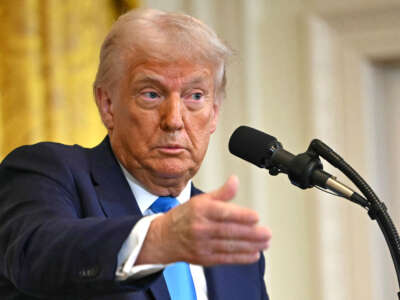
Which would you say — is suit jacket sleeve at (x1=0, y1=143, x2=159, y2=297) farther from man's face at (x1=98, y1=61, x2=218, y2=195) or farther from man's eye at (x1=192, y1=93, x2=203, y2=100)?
man's eye at (x1=192, y1=93, x2=203, y2=100)

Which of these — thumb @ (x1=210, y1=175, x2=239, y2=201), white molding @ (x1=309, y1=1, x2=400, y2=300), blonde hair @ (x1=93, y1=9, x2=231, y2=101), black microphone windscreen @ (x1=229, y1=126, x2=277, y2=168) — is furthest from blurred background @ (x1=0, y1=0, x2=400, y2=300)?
thumb @ (x1=210, y1=175, x2=239, y2=201)

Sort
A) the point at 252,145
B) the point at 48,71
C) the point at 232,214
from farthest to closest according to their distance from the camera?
the point at 48,71 < the point at 252,145 < the point at 232,214

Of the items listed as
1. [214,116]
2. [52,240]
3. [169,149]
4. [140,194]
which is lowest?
[52,240]

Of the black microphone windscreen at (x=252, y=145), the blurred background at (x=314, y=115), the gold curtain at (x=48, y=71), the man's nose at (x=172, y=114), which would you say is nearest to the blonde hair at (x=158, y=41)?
the man's nose at (x=172, y=114)

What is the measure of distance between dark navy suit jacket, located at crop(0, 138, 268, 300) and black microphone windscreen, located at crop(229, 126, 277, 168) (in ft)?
1.17

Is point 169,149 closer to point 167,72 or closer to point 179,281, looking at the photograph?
point 167,72

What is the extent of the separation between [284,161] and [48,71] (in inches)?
70.2

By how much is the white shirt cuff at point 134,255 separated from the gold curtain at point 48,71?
1.88m

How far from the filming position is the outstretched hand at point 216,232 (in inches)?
46.4

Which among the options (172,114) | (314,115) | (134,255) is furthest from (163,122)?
(314,115)

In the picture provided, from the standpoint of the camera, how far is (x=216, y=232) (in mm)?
1194

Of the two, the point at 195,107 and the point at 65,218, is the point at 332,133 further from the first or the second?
the point at 65,218

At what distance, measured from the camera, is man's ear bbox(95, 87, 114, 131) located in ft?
7.04

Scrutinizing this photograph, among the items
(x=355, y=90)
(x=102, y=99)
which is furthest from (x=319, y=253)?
(x=102, y=99)
